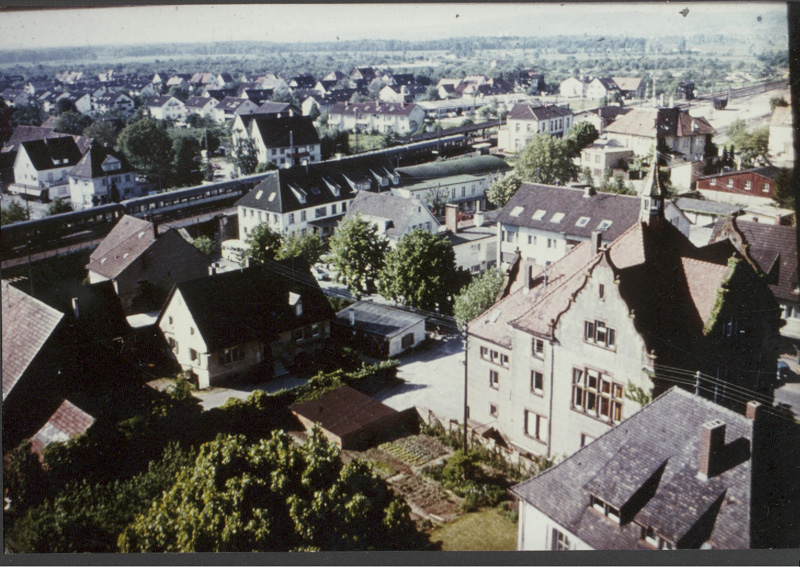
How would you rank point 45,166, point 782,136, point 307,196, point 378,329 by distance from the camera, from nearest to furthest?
1. point 782,136
2. point 378,329
3. point 45,166
4. point 307,196

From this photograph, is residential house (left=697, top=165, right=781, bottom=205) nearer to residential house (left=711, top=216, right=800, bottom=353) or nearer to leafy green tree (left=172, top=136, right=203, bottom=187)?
residential house (left=711, top=216, right=800, bottom=353)

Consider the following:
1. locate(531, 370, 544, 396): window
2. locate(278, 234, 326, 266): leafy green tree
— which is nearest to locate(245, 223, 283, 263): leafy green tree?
locate(278, 234, 326, 266): leafy green tree

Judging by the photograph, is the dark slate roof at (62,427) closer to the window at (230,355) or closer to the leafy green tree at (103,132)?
the window at (230,355)

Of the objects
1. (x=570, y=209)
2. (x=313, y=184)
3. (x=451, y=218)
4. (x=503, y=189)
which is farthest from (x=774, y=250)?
(x=313, y=184)

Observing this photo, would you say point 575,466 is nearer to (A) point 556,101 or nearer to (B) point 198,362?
(B) point 198,362

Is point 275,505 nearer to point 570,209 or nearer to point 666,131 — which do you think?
point 570,209

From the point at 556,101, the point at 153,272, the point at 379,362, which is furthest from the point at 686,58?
the point at 153,272

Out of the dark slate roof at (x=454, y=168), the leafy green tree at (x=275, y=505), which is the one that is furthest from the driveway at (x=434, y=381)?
the dark slate roof at (x=454, y=168)
